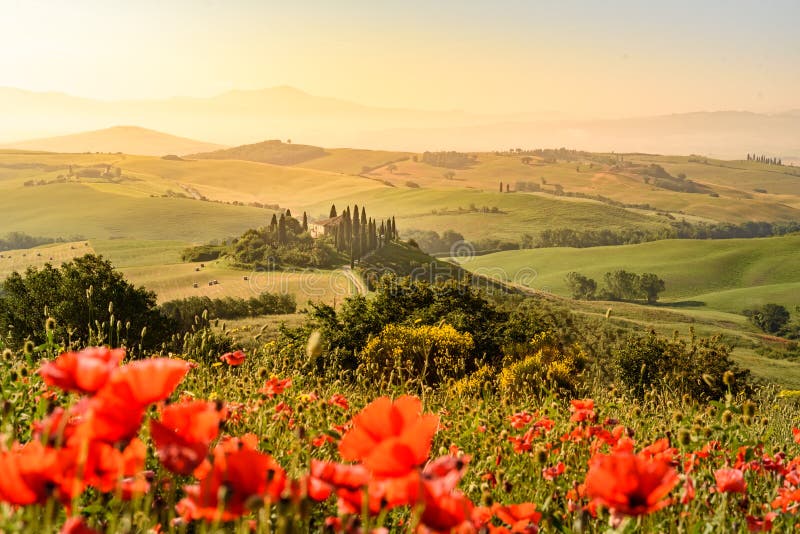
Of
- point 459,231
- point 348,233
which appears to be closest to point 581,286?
point 348,233

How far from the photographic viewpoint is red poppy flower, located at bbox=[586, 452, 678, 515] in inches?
60.6

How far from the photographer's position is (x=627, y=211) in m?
180

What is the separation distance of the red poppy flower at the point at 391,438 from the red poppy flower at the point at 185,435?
32 cm

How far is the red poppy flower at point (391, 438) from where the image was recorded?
144cm

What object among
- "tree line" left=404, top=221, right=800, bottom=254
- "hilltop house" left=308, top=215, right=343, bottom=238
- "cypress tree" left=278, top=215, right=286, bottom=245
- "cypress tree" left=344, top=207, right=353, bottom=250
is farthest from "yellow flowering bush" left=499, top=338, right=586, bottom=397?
"tree line" left=404, top=221, right=800, bottom=254

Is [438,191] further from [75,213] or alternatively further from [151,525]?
[151,525]

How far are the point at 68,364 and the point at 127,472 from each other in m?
0.28

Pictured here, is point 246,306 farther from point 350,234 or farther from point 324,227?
point 324,227

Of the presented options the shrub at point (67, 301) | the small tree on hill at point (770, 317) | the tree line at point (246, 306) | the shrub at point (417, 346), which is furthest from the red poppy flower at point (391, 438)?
the small tree on hill at point (770, 317)

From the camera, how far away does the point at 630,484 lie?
→ 1543 mm

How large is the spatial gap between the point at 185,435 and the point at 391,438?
474mm

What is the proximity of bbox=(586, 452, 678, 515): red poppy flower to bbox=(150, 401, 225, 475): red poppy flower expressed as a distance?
87cm

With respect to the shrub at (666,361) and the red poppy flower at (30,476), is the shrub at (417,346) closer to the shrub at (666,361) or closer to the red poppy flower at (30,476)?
the shrub at (666,361)

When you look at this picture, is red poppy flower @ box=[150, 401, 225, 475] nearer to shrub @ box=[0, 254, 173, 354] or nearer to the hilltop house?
shrub @ box=[0, 254, 173, 354]
